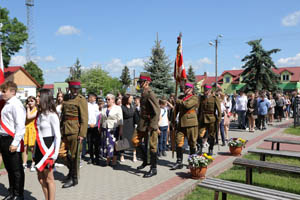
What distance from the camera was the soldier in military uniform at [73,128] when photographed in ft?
18.0

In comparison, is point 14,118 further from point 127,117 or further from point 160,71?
point 160,71

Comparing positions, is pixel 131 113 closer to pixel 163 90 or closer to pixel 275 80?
pixel 163 90

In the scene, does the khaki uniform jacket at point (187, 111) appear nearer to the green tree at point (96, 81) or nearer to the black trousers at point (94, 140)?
the black trousers at point (94, 140)

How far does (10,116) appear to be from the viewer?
4.42m

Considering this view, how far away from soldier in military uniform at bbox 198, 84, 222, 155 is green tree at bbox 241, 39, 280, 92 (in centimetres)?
2850

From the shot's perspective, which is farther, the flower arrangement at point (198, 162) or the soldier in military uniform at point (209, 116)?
the soldier in military uniform at point (209, 116)

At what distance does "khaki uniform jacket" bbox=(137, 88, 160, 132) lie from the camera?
242 inches

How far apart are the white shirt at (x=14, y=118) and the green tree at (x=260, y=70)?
33567 mm

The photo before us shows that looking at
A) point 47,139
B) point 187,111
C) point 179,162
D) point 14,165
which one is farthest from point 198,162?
point 14,165

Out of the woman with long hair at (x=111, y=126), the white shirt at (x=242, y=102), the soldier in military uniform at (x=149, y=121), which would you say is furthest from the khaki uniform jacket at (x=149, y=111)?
the white shirt at (x=242, y=102)

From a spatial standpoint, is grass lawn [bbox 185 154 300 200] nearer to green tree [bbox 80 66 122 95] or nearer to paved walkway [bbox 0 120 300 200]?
paved walkway [bbox 0 120 300 200]

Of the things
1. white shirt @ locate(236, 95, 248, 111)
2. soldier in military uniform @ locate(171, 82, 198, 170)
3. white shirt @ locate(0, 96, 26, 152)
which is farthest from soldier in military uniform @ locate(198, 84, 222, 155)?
white shirt @ locate(236, 95, 248, 111)

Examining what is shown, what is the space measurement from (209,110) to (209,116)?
0.19 m

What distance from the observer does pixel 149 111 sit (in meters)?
6.27
